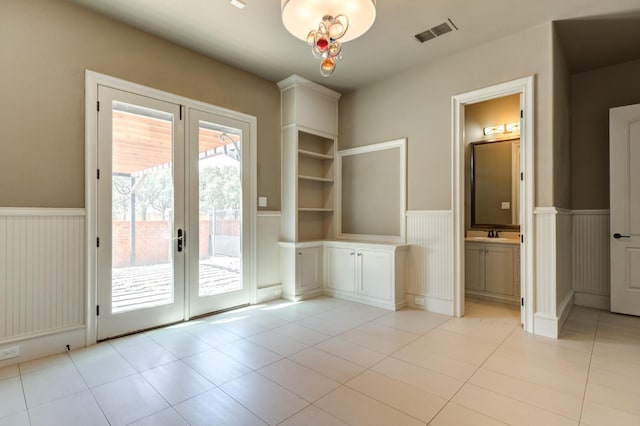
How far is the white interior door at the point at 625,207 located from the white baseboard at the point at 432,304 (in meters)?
1.98

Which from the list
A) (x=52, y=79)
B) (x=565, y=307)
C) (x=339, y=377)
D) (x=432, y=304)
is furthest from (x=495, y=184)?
(x=52, y=79)

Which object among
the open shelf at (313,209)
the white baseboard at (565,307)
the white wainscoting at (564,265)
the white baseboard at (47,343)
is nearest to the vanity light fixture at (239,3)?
the open shelf at (313,209)

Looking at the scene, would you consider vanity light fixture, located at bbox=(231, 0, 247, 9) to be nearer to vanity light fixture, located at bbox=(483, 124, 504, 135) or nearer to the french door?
the french door

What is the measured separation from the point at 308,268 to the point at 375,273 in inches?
38.7

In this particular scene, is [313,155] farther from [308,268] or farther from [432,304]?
[432,304]

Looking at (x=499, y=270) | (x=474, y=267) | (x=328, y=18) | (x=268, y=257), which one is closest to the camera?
(x=328, y=18)

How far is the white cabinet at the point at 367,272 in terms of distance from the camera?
396 cm

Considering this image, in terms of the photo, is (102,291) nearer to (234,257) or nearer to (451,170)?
(234,257)

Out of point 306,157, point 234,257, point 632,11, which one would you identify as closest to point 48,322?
point 234,257

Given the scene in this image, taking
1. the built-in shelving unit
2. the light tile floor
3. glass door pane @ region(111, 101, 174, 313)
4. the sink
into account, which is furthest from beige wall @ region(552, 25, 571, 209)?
glass door pane @ region(111, 101, 174, 313)

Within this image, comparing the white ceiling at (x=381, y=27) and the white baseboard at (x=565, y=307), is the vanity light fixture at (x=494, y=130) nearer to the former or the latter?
the white ceiling at (x=381, y=27)

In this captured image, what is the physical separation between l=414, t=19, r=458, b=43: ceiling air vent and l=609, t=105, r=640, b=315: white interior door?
7.76 ft

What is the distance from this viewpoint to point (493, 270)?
4367 mm

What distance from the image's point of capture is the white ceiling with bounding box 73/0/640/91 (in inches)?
113
